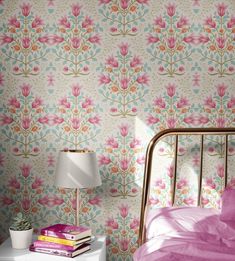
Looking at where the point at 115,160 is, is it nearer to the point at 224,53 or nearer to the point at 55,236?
the point at 55,236

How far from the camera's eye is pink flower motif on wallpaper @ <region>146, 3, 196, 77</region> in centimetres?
281

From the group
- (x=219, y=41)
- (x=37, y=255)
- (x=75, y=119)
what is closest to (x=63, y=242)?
(x=37, y=255)

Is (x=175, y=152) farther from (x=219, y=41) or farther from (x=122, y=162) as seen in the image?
(x=219, y=41)

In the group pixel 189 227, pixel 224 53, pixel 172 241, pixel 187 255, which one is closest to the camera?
pixel 187 255

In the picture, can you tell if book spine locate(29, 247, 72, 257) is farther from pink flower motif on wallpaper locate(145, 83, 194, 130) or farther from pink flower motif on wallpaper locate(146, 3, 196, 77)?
pink flower motif on wallpaper locate(146, 3, 196, 77)

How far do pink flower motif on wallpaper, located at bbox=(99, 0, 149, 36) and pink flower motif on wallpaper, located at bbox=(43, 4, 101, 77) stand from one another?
0.35ft

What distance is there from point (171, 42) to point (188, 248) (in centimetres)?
136

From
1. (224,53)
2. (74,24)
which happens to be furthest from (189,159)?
(74,24)

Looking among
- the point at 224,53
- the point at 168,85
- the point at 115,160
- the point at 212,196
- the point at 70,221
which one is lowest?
the point at 70,221

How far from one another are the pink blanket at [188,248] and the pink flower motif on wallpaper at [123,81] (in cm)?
91

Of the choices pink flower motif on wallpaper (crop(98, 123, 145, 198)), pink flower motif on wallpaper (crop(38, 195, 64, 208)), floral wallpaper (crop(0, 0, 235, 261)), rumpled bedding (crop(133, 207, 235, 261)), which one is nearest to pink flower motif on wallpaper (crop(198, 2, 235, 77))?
floral wallpaper (crop(0, 0, 235, 261))

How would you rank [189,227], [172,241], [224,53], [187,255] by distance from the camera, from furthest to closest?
1. [224,53]
2. [189,227]
3. [172,241]
4. [187,255]

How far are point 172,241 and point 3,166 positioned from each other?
1.26m

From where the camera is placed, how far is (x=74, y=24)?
2834 millimetres
